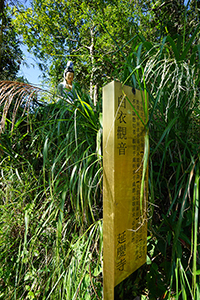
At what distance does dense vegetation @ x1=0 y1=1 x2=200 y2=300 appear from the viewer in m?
0.82

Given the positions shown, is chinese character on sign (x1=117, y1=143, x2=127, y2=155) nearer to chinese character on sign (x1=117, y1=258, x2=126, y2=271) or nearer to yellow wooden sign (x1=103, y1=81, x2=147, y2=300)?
yellow wooden sign (x1=103, y1=81, x2=147, y2=300)

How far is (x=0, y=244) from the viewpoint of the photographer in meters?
1.25

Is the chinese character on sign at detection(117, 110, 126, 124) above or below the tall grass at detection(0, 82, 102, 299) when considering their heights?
above

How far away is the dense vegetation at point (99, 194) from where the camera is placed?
2.69 feet

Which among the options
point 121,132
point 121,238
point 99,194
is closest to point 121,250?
point 121,238

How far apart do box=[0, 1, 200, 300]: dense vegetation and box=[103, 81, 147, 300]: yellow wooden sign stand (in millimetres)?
93

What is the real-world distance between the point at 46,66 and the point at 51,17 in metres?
1.68

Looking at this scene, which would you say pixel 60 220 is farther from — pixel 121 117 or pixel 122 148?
pixel 121 117

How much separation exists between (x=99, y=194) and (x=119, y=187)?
1.26ft

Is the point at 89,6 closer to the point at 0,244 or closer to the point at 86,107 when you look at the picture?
the point at 86,107

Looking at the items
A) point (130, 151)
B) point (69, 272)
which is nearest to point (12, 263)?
point (69, 272)

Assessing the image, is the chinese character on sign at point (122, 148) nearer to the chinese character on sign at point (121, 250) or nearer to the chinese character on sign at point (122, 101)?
the chinese character on sign at point (122, 101)

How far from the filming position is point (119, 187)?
75cm

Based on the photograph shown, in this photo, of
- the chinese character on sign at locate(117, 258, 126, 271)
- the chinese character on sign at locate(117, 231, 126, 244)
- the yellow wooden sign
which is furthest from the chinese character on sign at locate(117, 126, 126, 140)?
the chinese character on sign at locate(117, 258, 126, 271)
